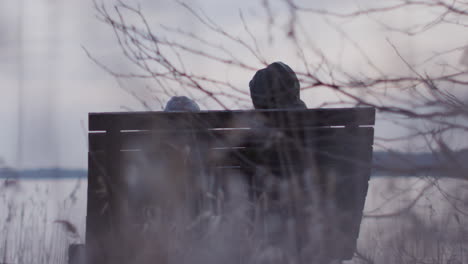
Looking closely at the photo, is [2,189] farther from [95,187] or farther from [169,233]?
[169,233]

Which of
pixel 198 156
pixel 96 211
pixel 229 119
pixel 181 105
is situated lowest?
pixel 96 211

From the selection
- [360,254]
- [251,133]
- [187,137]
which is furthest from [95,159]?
[360,254]

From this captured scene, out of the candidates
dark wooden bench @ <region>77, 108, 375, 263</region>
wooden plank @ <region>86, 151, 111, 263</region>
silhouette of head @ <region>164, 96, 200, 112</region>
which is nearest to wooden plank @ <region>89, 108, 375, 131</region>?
dark wooden bench @ <region>77, 108, 375, 263</region>

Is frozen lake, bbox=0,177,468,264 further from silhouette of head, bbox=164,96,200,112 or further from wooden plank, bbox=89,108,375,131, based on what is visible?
silhouette of head, bbox=164,96,200,112

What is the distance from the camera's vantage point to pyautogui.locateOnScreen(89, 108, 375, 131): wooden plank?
243 centimetres

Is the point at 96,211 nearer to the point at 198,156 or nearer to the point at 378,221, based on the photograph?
the point at 198,156

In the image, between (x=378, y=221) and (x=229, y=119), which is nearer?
(x=378, y=221)

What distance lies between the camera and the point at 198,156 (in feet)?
8.33

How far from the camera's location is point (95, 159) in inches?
104

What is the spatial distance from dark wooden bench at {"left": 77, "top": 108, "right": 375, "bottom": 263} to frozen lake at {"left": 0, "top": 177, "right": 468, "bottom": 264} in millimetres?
128

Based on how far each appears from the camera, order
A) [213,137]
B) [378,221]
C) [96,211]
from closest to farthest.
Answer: [378,221], [213,137], [96,211]

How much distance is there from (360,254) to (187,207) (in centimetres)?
101

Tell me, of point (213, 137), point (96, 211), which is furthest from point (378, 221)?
point (96, 211)

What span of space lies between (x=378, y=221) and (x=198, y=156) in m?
1.04
